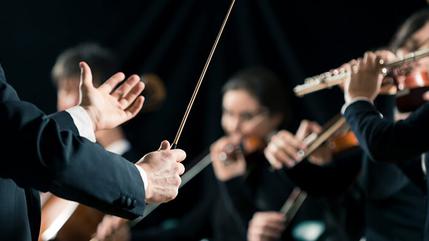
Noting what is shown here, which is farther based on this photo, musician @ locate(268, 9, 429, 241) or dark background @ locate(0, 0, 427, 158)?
dark background @ locate(0, 0, 427, 158)

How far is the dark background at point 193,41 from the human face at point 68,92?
59 cm

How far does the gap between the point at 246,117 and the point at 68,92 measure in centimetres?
63

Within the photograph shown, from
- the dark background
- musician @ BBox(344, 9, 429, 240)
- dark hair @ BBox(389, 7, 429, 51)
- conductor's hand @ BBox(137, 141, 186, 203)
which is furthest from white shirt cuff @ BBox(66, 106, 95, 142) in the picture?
the dark background

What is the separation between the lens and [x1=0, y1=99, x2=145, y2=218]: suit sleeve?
3.75 feet

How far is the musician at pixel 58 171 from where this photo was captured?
1145 mm

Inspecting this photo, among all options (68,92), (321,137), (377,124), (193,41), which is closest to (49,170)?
(377,124)

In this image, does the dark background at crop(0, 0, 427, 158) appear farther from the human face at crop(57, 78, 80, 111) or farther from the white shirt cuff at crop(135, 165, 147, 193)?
the white shirt cuff at crop(135, 165, 147, 193)

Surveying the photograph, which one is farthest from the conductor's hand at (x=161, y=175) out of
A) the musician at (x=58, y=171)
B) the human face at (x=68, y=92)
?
the human face at (x=68, y=92)

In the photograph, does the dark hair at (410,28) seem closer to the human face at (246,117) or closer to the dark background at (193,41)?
the human face at (246,117)

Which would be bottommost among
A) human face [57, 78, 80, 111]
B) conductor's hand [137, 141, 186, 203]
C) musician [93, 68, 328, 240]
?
musician [93, 68, 328, 240]

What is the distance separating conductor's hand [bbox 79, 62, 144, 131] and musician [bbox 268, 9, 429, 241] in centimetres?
50

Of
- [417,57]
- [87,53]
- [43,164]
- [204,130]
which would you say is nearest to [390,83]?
[417,57]

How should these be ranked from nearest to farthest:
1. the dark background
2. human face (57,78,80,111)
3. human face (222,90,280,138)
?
1. human face (57,78,80,111)
2. human face (222,90,280,138)
3. the dark background

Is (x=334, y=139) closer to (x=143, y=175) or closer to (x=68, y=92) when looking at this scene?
(x=68, y=92)
